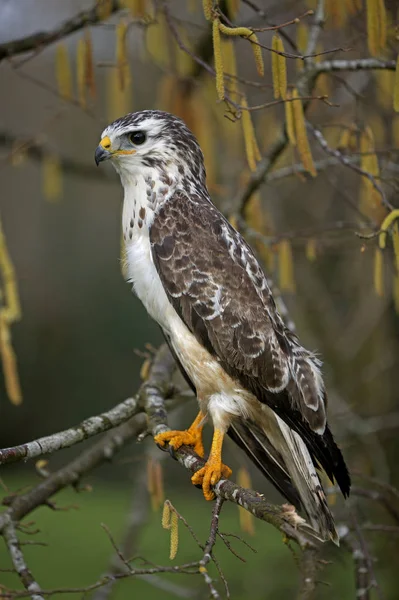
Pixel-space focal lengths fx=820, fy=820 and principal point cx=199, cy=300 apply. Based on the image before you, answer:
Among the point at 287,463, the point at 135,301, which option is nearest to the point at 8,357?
the point at 287,463

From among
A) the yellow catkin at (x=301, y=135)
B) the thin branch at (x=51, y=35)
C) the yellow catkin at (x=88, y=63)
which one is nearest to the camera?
the yellow catkin at (x=301, y=135)

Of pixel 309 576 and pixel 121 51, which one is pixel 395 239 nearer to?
pixel 309 576

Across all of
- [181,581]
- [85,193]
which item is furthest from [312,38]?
[85,193]

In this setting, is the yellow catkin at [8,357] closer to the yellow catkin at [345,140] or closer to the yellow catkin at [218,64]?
the yellow catkin at [218,64]

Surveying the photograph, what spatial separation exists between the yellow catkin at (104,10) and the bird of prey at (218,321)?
69 cm

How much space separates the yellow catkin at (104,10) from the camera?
4075 mm

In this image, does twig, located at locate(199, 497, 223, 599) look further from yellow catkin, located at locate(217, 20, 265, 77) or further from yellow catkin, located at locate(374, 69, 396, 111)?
yellow catkin, located at locate(374, 69, 396, 111)

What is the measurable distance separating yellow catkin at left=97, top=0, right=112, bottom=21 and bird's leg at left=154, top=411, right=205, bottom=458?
2075 mm

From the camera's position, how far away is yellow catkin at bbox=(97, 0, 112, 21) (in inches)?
160

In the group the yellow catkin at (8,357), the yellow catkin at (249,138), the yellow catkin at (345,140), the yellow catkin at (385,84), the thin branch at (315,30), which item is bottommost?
the yellow catkin at (8,357)

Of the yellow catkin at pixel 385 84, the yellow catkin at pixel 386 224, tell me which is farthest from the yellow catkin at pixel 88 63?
the yellow catkin at pixel 386 224

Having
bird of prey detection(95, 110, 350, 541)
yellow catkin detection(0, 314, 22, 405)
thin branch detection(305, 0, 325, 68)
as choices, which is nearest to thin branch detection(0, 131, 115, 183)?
bird of prey detection(95, 110, 350, 541)

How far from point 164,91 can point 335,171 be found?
1377 millimetres

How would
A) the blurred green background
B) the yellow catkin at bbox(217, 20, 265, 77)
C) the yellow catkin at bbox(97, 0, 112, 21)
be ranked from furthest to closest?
the blurred green background
the yellow catkin at bbox(97, 0, 112, 21)
the yellow catkin at bbox(217, 20, 265, 77)
